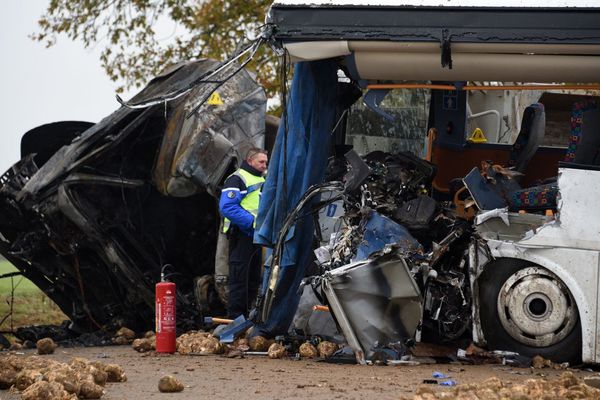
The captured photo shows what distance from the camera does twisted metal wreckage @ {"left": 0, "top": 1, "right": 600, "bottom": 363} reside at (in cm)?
1011

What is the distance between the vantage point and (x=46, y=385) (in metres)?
7.68

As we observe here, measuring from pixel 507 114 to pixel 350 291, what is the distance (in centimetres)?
430

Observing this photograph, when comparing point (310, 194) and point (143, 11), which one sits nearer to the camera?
point (310, 194)

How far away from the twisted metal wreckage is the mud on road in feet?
1.56

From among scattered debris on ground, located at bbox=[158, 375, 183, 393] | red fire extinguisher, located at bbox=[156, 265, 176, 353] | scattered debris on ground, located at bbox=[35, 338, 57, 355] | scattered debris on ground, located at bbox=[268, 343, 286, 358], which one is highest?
red fire extinguisher, located at bbox=[156, 265, 176, 353]

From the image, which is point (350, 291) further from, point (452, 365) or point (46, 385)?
point (46, 385)

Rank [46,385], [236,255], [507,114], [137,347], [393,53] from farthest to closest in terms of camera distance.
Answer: [507,114] → [236,255] → [137,347] → [393,53] → [46,385]

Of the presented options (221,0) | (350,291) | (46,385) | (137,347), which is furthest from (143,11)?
(46,385)

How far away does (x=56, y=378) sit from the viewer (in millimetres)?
7941

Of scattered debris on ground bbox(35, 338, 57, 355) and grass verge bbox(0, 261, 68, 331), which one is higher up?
grass verge bbox(0, 261, 68, 331)

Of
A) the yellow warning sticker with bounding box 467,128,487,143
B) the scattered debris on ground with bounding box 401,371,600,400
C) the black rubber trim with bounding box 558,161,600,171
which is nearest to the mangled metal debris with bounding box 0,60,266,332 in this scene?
the yellow warning sticker with bounding box 467,128,487,143

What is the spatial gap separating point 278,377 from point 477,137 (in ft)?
14.4

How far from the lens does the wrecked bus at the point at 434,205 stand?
1002 cm

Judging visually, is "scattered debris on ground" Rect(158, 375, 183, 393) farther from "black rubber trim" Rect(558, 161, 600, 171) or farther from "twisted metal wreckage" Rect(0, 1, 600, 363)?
"black rubber trim" Rect(558, 161, 600, 171)
